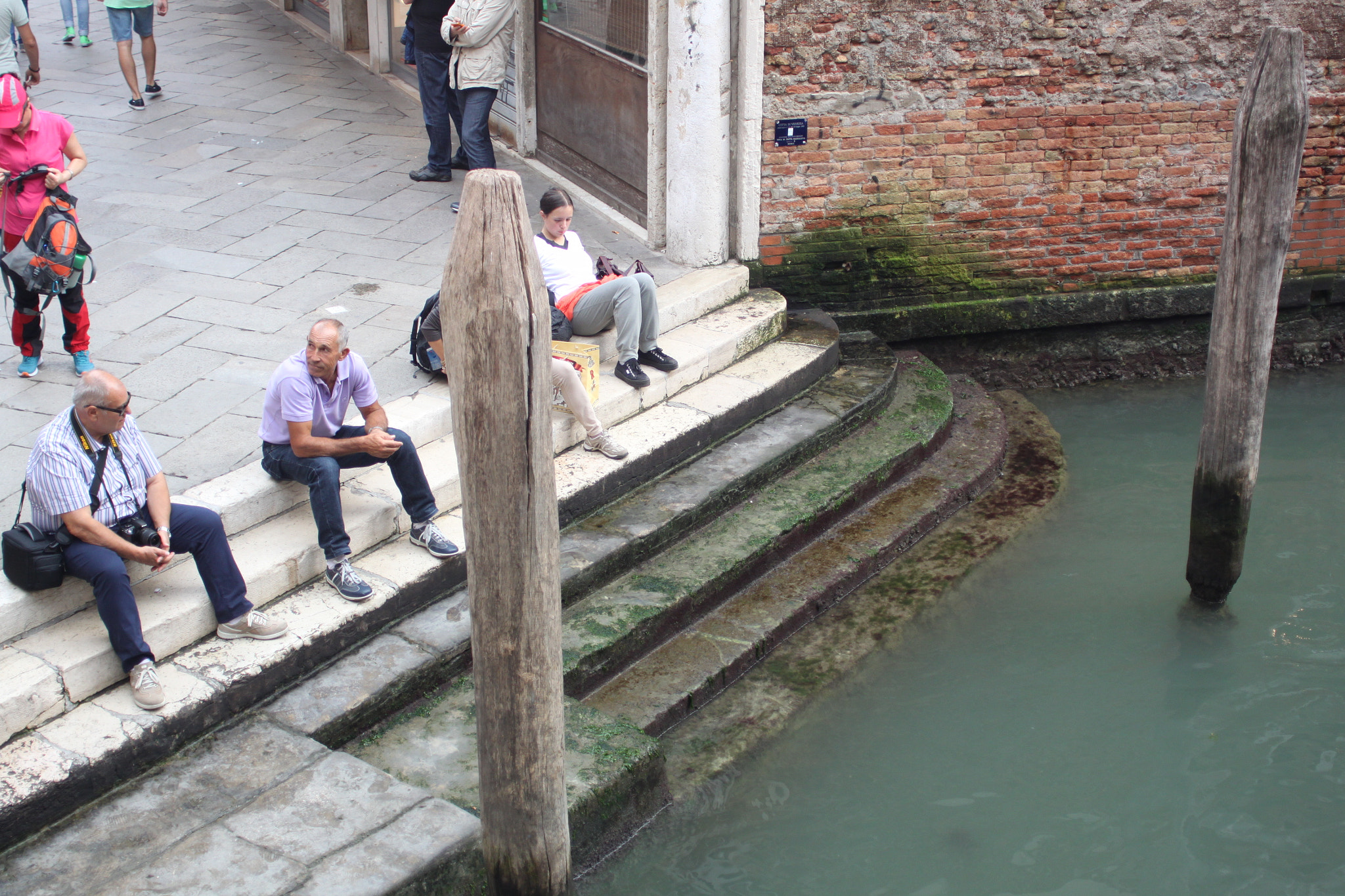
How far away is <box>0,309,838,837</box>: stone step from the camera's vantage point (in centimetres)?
333

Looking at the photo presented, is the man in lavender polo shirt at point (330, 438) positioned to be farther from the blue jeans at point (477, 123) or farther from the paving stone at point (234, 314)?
the blue jeans at point (477, 123)

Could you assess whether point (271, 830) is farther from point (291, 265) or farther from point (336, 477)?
point (291, 265)

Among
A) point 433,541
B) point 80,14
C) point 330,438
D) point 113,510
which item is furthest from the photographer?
point 80,14

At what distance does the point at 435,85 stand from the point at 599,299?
Answer: 281cm

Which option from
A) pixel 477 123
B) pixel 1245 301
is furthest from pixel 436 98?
pixel 1245 301

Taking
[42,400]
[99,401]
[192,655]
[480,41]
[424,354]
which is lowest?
[192,655]

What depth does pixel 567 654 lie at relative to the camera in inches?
167

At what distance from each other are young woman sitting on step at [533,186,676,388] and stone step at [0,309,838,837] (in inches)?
29.4

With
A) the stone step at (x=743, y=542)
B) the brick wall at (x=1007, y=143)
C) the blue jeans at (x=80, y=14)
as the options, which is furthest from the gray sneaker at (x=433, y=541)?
the blue jeans at (x=80, y=14)

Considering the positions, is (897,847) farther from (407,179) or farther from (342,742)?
(407,179)

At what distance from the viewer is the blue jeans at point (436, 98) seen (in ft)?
24.4

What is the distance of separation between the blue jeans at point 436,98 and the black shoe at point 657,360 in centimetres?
258

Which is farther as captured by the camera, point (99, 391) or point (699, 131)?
point (699, 131)

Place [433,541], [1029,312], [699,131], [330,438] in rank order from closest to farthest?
[330,438], [433,541], [699,131], [1029,312]
